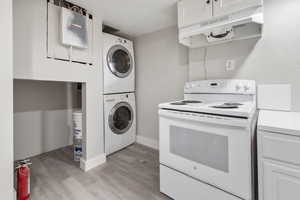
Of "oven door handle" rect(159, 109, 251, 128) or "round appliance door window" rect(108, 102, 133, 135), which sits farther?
"round appliance door window" rect(108, 102, 133, 135)

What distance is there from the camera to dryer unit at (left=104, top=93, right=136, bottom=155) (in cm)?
242

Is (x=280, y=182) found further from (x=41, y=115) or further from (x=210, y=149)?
(x=41, y=115)

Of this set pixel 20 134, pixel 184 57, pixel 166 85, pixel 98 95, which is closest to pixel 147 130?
pixel 166 85

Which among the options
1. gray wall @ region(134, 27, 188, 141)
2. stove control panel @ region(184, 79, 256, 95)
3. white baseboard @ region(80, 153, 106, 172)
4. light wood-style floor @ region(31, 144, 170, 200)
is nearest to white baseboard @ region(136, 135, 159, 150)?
gray wall @ region(134, 27, 188, 141)

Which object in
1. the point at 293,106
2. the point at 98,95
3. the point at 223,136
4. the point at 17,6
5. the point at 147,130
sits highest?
the point at 17,6

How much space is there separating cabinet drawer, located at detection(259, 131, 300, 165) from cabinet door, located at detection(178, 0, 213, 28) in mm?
1242

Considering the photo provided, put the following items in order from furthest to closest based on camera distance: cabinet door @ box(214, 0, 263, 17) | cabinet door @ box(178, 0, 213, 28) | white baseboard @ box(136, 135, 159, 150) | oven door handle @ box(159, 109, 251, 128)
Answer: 1. white baseboard @ box(136, 135, 159, 150)
2. cabinet door @ box(178, 0, 213, 28)
3. cabinet door @ box(214, 0, 263, 17)
4. oven door handle @ box(159, 109, 251, 128)

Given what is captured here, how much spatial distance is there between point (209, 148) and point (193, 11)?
1.43 meters

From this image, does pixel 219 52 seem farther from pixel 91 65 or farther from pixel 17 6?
pixel 17 6

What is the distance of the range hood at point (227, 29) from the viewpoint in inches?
54.5

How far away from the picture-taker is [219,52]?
1.96m

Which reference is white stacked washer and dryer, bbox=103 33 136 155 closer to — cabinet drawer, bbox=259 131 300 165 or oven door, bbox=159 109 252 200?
oven door, bbox=159 109 252 200

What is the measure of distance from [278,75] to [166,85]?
1488mm
